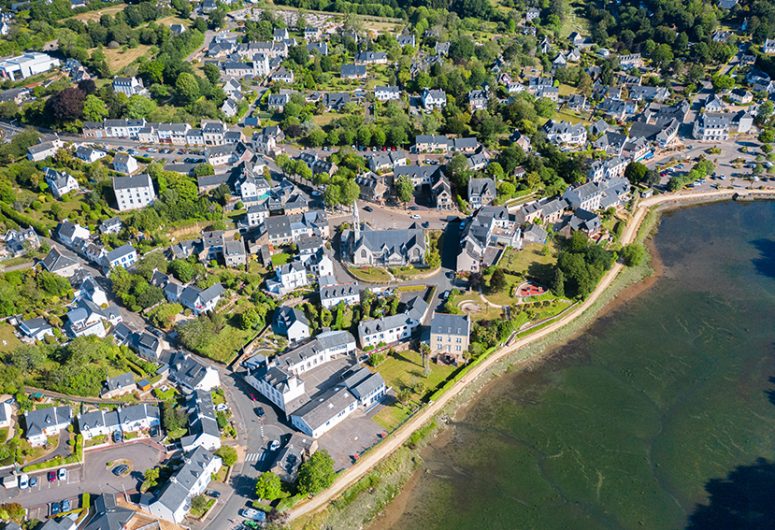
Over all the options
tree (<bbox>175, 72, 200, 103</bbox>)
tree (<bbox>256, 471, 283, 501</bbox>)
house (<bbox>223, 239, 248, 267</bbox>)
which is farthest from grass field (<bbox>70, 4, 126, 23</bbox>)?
tree (<bbox>256, 471, 283, 501</bbox>)

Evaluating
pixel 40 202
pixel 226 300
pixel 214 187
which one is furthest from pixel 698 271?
pixel 40 202

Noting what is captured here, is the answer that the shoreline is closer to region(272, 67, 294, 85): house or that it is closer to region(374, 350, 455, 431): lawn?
region(374, 350, 455, 431): lawn

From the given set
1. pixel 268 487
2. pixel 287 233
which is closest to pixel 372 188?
pixel 287 233

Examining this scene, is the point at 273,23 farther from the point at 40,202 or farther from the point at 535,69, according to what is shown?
the point at 40,202

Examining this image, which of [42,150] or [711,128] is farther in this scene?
[711,128]

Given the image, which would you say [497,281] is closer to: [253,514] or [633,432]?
[633,432]
